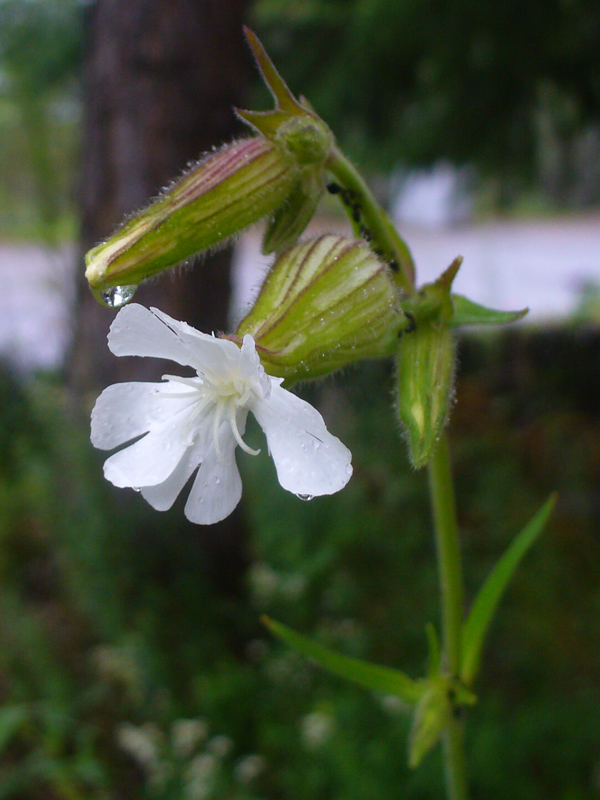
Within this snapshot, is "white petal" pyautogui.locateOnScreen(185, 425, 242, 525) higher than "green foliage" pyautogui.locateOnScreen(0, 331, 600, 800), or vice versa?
"white petal" pyautogui.locateOnScreen(185, 425, 242, 525)

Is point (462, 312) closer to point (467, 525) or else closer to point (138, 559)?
point (138, 559)

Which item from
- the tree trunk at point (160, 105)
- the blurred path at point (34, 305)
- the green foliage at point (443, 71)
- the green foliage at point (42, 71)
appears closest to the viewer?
the tree trunk at point (160, 105)

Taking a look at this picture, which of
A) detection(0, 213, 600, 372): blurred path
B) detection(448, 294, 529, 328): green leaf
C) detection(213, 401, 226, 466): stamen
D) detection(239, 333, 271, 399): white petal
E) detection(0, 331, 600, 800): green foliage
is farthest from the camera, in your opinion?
detection(0, 213, 600, 372): blurred path

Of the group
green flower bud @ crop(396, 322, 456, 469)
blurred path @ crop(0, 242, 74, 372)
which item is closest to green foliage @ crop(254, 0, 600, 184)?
blurred path @ crop(0, 242, 74, 372)

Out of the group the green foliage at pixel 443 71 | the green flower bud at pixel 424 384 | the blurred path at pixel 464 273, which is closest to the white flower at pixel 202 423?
the green flower bud at pixel 424 384

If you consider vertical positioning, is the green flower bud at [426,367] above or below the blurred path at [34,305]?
below

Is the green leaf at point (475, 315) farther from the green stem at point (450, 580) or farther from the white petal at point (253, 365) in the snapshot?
the white petal at point (253, 365)

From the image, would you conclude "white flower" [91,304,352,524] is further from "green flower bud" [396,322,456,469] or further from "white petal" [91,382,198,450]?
"green flower bud" [396,322,456,469]
